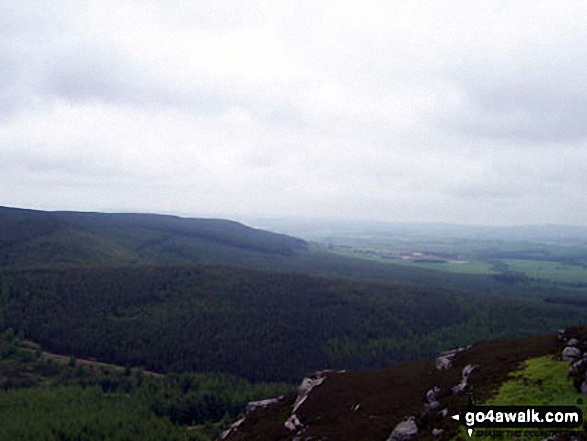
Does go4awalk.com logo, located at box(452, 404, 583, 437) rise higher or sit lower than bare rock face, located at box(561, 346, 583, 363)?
lower

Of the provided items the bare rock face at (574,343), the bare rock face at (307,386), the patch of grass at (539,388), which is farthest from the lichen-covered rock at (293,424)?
the bare rock face at (574,343)

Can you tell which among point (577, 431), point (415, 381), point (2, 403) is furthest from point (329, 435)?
point (2, 403)

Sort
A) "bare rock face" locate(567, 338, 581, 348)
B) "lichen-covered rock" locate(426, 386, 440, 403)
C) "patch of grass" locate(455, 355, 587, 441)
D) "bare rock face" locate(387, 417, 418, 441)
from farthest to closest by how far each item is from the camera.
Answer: "lichen-covered rock" locate(426, 386, 440, 403) → "bare rock face" locate(567, 338, 581, 348) → "bare rock face" locate(387, 417, 418, 441) → "patch of grass" locate(455, 355, 587, 441)

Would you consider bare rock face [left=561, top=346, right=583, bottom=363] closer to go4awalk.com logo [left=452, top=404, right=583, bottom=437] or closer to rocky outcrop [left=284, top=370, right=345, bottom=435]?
go4awalk.com logo [left=452, top=404, right=583, bottom=437]

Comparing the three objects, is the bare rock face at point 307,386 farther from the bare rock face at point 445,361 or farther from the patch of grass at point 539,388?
the patch of grass at point 539,388

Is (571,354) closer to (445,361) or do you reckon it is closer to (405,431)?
(405,431)

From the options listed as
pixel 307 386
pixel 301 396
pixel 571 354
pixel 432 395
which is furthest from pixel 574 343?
pixel 301 396

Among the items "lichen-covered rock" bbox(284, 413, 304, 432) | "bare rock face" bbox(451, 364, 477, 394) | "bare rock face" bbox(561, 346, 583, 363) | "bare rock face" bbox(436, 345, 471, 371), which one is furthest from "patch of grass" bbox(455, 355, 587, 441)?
"lichen-covered rock" bbox(284, 413, 304, 432)
